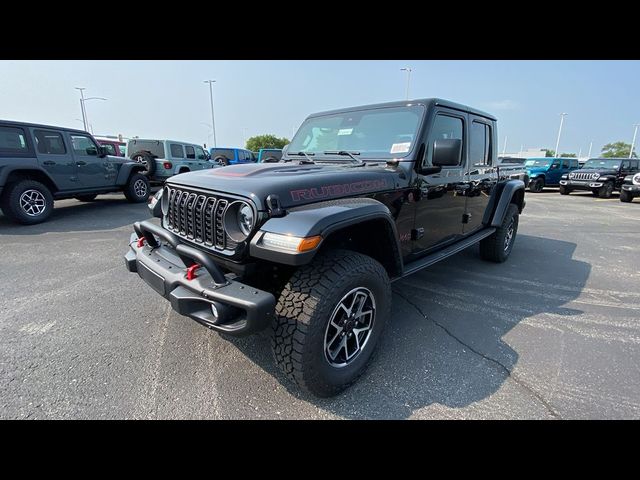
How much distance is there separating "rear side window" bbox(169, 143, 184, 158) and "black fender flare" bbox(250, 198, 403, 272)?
10717 millimetres

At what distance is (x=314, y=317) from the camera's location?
1.85 m

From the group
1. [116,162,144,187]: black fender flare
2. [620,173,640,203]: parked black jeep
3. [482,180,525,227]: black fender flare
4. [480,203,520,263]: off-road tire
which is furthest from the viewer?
[620,173,640,203]: parked black jeep

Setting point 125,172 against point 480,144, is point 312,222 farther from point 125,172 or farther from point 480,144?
point 125,172

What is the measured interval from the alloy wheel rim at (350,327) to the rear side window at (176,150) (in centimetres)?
1092

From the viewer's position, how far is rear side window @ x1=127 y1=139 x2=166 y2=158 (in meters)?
11.0

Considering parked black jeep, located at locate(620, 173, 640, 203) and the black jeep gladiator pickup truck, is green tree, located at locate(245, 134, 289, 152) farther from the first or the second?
the black jeep gladiator pickup truck

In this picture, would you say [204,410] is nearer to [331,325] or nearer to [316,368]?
[316,368]

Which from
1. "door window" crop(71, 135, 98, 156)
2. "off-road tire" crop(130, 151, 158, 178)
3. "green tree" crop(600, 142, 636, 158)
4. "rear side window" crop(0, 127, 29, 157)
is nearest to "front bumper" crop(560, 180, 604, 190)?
"off-road tire" crop(130, 151, 158, 178)

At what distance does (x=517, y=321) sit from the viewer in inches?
125

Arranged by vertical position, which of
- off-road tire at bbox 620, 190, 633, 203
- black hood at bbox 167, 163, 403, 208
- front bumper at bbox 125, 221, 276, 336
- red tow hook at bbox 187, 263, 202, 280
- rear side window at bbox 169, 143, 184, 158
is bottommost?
off-road tire at bbox 620, 190, 633, 203

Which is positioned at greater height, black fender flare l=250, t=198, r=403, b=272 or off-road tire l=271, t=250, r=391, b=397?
black fender flare l=250, t=198, r=403, b=272

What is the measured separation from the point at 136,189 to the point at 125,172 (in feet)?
2.06

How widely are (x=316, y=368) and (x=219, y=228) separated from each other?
1.07m
